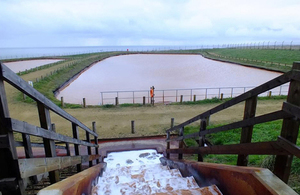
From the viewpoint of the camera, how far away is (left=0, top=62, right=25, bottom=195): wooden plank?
1754 mm

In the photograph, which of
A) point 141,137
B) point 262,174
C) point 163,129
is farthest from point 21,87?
point 163,129

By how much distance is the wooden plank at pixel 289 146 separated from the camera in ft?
6.13

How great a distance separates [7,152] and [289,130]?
254cm

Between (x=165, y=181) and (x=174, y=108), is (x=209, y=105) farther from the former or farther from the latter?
(x=165, y=181)

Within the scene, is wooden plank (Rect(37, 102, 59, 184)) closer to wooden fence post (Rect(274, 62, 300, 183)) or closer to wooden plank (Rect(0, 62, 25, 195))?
wooden plank (Rect(0, 62, 25, 195))

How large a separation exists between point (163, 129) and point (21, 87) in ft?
33.2

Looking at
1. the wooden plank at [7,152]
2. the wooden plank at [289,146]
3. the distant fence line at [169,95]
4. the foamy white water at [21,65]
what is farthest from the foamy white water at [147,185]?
the foamy white water at [21,65]

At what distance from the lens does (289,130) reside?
201cm

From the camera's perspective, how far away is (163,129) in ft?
38.4

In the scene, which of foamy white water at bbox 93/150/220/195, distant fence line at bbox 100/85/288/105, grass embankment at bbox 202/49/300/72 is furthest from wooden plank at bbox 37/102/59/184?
grass embankment at bbox 202/49/300/72

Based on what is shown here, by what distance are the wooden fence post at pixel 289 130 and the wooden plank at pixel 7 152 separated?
2.45 meters

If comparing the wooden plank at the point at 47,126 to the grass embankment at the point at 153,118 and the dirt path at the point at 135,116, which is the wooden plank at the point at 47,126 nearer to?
the grass embankment at the point at 153,118

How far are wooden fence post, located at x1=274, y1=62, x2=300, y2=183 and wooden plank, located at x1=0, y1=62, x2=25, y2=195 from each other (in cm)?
245

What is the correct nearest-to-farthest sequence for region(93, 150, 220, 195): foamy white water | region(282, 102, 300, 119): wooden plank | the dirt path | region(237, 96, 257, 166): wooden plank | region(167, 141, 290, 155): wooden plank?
1. region(282, 102, 300, 119): wooden plank
2. region(167, 141, 290, 155): wooden plank
3. region(237, 96, 257, 166): wooden plank
4. region(93, 150, 220, 195): foamy white water
5. the dirt path
